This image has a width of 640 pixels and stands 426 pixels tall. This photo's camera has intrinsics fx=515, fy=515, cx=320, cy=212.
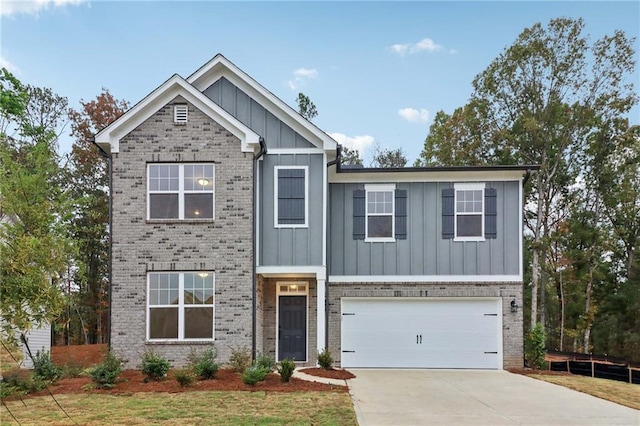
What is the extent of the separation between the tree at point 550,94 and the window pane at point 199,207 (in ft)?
51.5

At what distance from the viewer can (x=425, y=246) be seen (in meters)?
15.3

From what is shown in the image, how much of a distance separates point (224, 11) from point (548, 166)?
57.6 feet

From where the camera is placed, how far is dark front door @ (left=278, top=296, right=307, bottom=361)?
590 inches

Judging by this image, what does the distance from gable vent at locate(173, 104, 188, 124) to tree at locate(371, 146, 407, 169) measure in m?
22.2

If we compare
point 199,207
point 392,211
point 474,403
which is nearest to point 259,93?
point 199,207

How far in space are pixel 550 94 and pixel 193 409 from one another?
21170 mm

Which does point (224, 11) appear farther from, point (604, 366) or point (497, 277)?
point (604, 366)

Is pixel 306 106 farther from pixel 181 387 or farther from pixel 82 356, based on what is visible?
pixel 181 387

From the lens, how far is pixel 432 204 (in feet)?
50.6

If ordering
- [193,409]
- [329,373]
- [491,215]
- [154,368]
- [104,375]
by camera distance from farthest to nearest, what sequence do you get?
[491,215]
[329,373]
[154,368]
[104,375]
[193,409]

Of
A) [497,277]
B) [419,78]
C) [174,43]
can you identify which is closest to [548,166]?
[419,78]

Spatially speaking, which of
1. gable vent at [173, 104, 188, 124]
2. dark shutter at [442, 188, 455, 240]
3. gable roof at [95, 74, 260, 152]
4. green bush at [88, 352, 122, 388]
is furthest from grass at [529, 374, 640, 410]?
gable vent at [173, 104, 188, 124]

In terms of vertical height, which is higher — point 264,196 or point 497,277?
point 264,196

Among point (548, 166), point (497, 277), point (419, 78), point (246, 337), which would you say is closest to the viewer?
point (246, 337)
